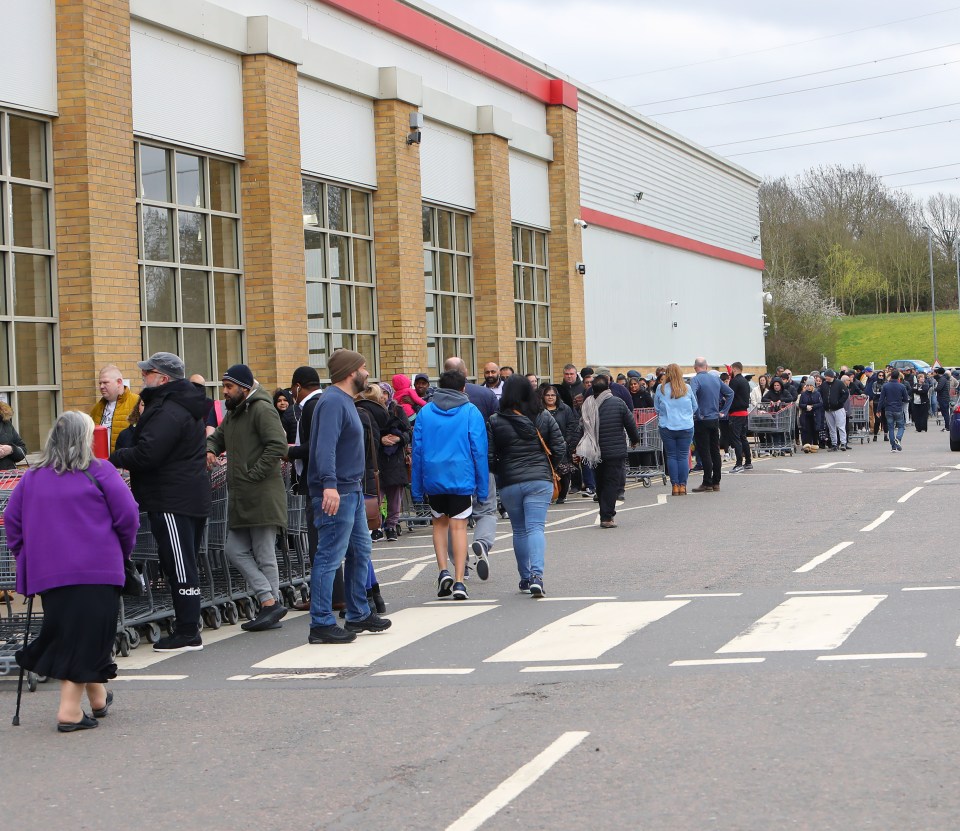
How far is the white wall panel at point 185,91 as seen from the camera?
18.6 m

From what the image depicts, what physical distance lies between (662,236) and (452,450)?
29501 mm

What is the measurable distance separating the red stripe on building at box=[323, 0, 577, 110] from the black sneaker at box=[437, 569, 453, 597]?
13810 mm

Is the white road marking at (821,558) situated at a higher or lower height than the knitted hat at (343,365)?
lower

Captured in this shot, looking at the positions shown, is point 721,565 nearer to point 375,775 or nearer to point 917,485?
point 375,775

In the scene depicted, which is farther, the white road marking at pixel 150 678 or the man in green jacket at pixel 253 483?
the man in green jacket at pixel 253 483

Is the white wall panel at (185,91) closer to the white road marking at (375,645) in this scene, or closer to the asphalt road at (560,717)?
the asphalt road at (560,717)

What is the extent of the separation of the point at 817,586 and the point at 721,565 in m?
1.75

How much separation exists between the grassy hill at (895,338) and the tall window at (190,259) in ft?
288

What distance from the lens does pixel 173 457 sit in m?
9.80

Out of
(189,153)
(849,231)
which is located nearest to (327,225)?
(189,153)

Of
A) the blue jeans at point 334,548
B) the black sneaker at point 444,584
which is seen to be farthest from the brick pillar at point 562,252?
the blue jeans at point 334,548

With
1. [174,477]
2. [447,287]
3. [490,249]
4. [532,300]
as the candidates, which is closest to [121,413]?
[174,477]

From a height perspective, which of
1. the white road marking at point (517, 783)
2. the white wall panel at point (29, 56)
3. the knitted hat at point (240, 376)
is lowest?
the white road marking at point (517, 783)

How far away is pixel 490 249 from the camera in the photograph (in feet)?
93.9
